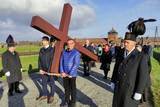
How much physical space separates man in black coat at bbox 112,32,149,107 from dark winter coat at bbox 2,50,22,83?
6.34 metres

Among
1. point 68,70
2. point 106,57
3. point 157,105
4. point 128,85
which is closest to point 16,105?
point 68,70

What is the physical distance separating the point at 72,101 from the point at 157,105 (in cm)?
227

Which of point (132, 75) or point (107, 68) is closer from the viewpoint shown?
point (132, 75)

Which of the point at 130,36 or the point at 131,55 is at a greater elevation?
the point at 130,36

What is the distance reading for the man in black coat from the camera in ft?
19.6

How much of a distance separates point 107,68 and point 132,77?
10.3 m

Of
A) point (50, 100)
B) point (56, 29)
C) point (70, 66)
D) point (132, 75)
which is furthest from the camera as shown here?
point (56, 29)

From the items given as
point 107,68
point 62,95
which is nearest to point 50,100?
point 62,95

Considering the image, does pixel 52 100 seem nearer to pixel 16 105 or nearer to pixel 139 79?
pixel 16 105

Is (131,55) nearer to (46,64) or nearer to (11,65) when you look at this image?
(46,64)

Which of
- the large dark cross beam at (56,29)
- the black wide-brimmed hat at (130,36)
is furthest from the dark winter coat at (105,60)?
the black wide-brimmed hat at (130,36)

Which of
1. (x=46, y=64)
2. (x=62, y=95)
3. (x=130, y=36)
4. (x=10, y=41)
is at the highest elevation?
(x=130, y=36)

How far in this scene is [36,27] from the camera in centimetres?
1008

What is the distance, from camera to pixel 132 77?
605 cm
